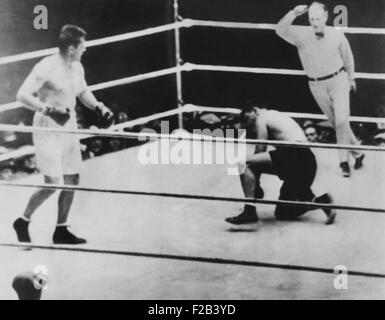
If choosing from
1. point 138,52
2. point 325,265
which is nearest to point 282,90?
point 138,52

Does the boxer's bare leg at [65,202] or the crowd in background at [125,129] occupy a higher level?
the crowd in background at [125,129]

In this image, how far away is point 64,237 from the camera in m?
3.78

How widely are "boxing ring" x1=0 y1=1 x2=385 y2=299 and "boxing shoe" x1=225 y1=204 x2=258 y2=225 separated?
0.19ft

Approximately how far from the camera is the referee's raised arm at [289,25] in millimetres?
5199

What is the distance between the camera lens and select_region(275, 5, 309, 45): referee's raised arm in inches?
205

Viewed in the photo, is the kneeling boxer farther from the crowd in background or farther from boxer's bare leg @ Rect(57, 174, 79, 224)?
the crowd in background

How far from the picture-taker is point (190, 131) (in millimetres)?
5586

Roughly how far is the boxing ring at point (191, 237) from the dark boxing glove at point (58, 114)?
0.36m

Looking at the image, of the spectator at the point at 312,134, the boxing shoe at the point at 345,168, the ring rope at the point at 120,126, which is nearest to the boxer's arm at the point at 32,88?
the ring rope at the point at 120,126

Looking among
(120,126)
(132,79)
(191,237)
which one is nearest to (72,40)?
(191,237)

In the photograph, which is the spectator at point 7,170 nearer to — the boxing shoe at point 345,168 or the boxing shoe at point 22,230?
the boxing shoe at point 22,230

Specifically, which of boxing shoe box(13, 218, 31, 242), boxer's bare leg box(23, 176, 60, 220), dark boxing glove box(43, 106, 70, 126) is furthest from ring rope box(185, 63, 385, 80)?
boxing shoe box(13, 218, 31, 242)

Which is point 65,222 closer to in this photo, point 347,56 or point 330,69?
point 330,69
